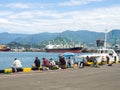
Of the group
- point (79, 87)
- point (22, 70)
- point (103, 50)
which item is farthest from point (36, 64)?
point (103, 50)

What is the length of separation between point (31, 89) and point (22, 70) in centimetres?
1384

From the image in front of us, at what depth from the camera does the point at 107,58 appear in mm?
50219

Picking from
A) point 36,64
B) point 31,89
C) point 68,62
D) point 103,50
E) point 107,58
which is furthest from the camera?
point 103,50

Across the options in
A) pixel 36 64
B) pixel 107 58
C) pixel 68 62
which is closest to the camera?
pixel 36 64

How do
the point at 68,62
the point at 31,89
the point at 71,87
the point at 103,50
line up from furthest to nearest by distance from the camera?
the point at 103,50
the point at 68,62
the point at 71,87
the point at 31,89

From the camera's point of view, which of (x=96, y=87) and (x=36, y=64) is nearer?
(x=96, y=87)

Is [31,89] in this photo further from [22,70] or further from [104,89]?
[22,70]

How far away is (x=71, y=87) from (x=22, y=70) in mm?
13032

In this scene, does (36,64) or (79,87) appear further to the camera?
(36,64)

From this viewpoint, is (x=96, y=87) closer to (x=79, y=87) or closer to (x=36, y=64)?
(x=79, y=87)

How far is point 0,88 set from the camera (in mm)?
18688

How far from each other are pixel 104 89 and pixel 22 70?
14.2 m

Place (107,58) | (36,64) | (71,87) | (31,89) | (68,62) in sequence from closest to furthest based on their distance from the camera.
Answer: (31,89), (71,87), (36,64), (68,62), (107,58)

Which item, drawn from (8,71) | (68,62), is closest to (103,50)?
(68,62)
